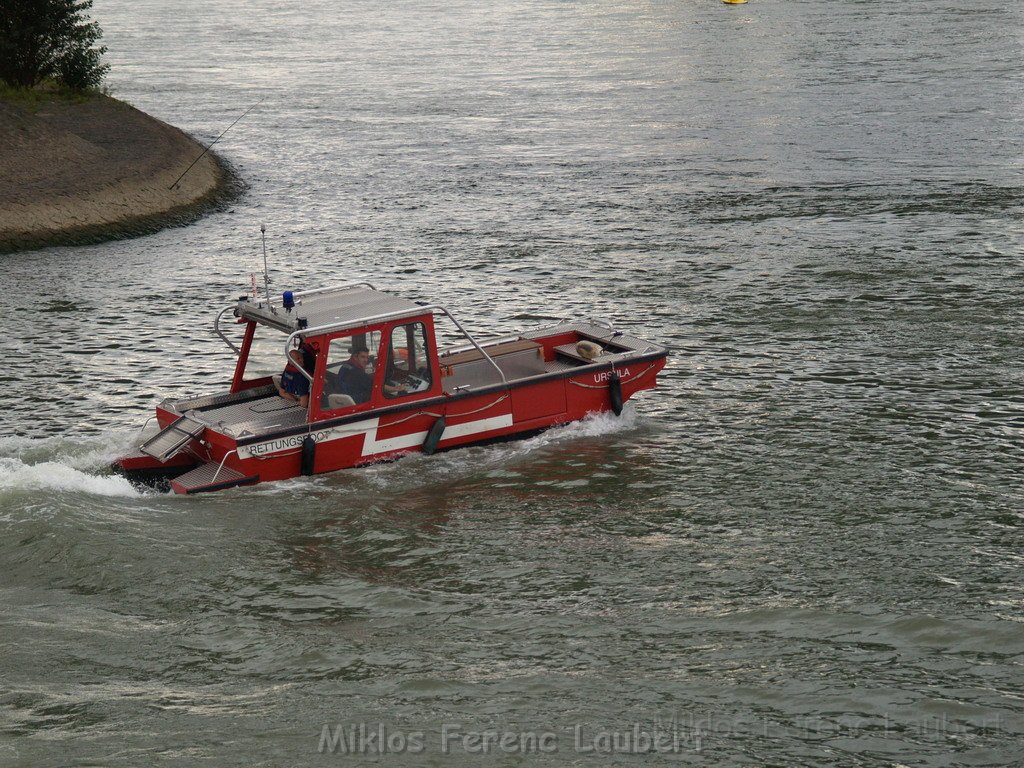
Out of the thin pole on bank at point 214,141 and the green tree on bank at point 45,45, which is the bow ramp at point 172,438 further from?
the green tree on bank at point 45,45

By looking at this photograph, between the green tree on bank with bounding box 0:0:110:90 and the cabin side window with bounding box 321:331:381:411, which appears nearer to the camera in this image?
the cabin side window with bounding box 321:331:381:411

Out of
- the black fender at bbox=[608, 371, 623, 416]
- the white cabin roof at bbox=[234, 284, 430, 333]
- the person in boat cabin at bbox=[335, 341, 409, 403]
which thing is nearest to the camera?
the white cabin roof at bbox=[234, 284, 430, 333]

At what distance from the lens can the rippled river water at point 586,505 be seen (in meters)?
12.0

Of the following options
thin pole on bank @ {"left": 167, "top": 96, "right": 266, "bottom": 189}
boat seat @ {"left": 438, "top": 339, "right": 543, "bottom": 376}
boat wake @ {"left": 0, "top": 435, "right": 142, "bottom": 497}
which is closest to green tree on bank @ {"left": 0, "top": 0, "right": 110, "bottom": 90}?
thin pole on bank @ {"left": 167, "top": 96, "right": 266, "bottom": 189}

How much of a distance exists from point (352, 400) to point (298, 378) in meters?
0.83

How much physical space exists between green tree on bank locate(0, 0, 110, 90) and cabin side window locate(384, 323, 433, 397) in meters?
23.6

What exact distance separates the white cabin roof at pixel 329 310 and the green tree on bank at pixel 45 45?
2229 cm

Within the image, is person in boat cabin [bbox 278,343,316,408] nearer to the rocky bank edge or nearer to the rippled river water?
the rippled river water

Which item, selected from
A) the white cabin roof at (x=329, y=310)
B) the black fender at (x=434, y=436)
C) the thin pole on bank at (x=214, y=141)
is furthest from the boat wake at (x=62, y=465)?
the thin pole on bank at (x=214, y=141)

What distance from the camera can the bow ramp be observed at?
1630 cm

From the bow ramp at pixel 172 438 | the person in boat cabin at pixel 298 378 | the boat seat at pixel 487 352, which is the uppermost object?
the person in boat cabin at pixel 298 378

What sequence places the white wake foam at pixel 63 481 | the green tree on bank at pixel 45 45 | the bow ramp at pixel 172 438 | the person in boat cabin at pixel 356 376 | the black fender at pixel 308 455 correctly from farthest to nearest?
Result: the green tree on bank at pixel 45 45 → the person in boat cabin at pixel 356 376 → the black fender at pixel 308 455 → the bow ramp at pixel 172 438 → the white wake foam at pixel 63 481

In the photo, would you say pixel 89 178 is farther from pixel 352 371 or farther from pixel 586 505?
pixel 586 505

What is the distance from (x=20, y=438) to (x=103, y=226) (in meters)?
14.0
